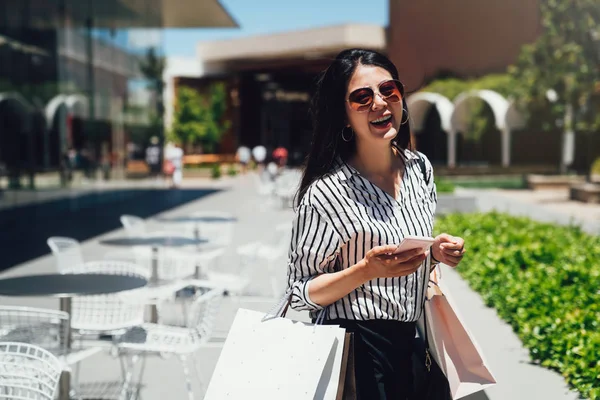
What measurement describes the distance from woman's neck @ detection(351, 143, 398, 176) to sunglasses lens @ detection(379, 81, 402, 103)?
5.7 inches

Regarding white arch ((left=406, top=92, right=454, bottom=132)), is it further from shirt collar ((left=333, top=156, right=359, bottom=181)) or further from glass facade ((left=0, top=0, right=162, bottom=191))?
shirt collar ((left=333, top=156, right=359, bottom=181))

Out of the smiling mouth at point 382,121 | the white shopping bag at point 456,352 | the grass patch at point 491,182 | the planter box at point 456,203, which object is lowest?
the grass patch at point 491,182

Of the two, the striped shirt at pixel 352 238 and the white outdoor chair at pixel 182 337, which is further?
the white outdoor chair at pixel 182 337

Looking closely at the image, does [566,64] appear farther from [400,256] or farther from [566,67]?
[400,256]

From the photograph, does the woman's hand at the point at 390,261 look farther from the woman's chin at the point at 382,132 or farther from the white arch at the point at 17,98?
the white arch at the point at 17,98

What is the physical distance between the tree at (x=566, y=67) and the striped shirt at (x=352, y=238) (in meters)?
22.0

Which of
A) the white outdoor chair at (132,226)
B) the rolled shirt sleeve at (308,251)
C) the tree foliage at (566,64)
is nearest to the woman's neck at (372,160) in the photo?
the rolled shirt sleeve at (308,251)

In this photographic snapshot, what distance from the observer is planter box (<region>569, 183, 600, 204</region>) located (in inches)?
820

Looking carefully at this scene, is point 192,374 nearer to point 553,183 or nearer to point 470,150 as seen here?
point 553,183

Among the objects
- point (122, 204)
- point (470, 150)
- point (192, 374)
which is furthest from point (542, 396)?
point (470, 150)

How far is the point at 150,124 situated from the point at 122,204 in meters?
5.48

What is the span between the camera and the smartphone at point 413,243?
213 centimetres

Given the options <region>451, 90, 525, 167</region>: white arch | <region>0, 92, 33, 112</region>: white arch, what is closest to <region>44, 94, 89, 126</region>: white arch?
<region>0, 92, 33, 112</region>: white arch

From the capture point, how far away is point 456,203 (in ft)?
54.6
